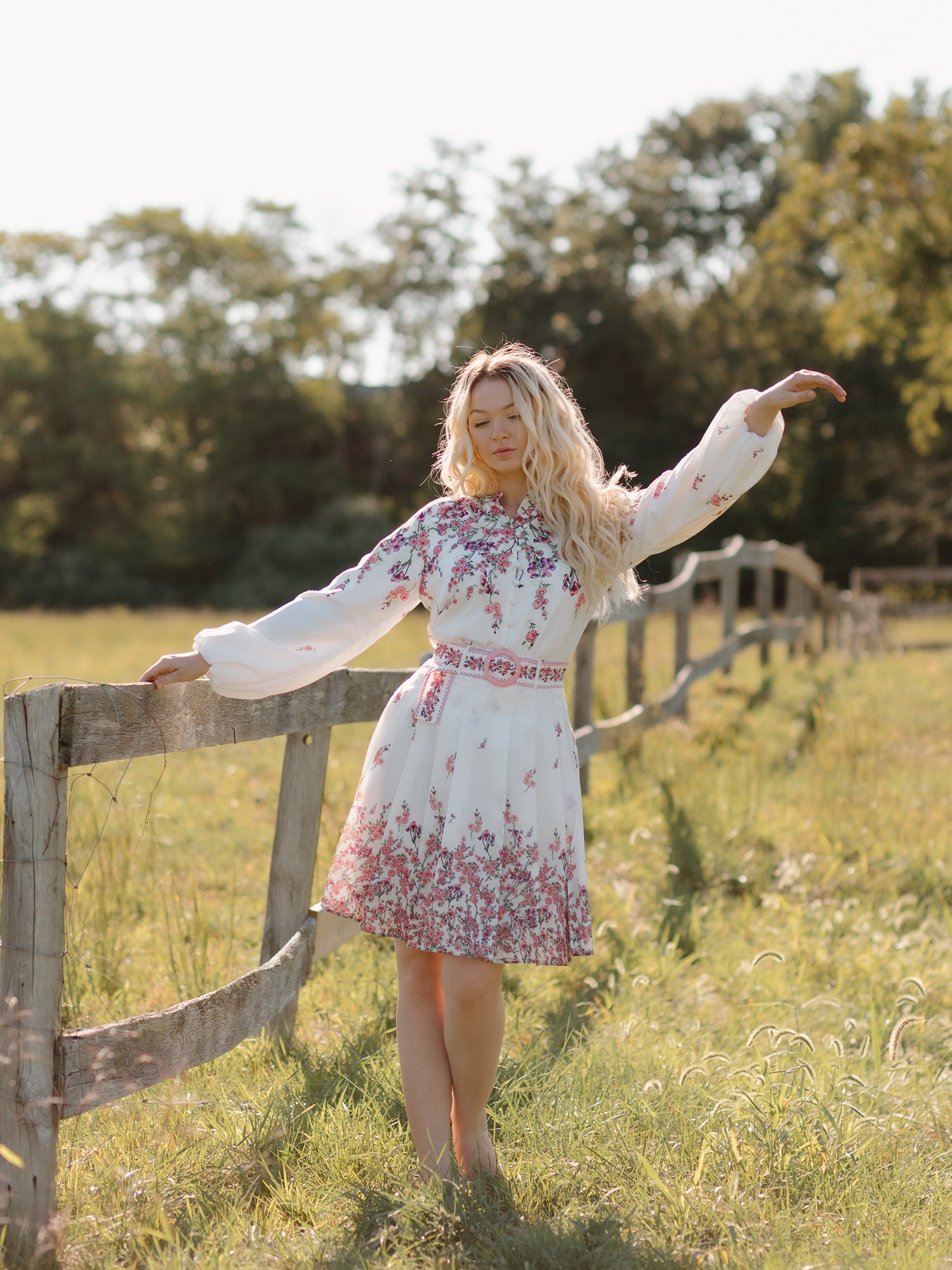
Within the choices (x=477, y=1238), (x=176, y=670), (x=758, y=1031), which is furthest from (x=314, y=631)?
(x=758, y=1031)

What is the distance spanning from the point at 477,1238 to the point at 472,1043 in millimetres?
430

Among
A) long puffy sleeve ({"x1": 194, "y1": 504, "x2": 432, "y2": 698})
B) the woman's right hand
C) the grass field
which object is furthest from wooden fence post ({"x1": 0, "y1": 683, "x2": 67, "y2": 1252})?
long puffy sleeve ({"x1": 194, "y1": 504, "x2": 432, "y2": 698})

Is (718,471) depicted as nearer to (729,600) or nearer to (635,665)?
(635,665)

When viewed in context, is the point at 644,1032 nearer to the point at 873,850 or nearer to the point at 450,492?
the point at 450,492

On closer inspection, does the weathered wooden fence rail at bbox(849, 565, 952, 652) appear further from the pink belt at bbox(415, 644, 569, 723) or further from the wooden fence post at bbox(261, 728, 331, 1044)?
the pink belt at bbox(415, 644, 569, 723)

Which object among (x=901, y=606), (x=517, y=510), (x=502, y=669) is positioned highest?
(x=517, y=510)

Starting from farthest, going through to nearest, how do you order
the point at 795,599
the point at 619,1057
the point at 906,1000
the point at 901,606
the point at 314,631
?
the point at 901,606
the point at 795,599
the point at 906,1000
the point at 619,1057
the point at 314,631

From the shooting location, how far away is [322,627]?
2.79m

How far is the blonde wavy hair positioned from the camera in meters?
2.85

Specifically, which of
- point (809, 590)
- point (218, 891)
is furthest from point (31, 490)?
point (218, 891)

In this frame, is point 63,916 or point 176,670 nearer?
point 63,916

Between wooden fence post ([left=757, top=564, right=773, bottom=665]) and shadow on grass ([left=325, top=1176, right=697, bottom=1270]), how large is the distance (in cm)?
844

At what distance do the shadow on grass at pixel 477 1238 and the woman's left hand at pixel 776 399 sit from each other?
1.85 meters

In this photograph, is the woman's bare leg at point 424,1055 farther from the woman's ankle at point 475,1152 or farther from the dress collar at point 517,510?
the dress collar at point 517,510
